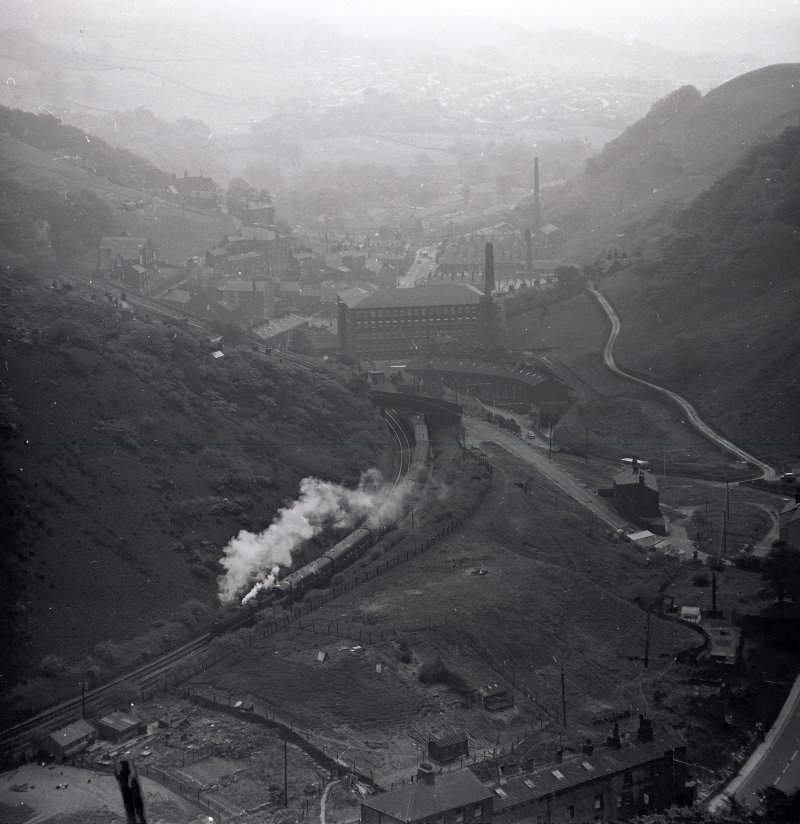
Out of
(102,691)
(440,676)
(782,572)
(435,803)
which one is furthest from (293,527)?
(435,803)

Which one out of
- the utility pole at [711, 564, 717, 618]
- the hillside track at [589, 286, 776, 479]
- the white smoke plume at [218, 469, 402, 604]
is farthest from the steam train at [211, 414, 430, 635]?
the hillside track at [589, 286, 776, 479]

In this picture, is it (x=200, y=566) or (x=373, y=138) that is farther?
(x=373, y=138)

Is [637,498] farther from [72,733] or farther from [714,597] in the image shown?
[72,733]

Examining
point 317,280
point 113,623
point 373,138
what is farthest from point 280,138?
point 113,623

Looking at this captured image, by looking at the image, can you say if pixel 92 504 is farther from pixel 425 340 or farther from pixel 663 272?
pixel 663 272

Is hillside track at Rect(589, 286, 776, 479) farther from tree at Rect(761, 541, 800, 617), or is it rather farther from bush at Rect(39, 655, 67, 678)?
bush at Rect(39, 655, 67, 678)

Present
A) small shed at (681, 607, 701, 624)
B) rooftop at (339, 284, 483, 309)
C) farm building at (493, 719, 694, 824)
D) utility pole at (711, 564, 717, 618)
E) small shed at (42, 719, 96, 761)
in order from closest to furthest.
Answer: farm building at (493, 719, 694, 824) < small shed at (42, 719, 96, 761) < small shed at (681, 607, 701, 624) < utility pole at (711, 564, 717, 618) < rooftop at (339, 284, 483, 309)
